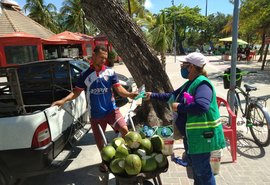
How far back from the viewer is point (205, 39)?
55.9m

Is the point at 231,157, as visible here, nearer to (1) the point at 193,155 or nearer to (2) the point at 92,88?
(1) the point at 193,155

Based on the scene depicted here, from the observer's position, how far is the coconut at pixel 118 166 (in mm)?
2316

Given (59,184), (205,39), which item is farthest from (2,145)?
(205,39)

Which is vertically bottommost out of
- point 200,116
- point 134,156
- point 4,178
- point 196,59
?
point 4,178

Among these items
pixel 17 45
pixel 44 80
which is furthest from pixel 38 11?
pixel 44 80

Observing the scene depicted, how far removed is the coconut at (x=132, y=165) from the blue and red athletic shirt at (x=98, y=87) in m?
1.27

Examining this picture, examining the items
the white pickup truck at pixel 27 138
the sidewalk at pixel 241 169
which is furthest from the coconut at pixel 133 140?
the sidewalk at pixel 241 169

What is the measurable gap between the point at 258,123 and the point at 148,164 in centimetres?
305

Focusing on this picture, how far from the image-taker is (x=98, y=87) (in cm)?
337

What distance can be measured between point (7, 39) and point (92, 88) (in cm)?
1605

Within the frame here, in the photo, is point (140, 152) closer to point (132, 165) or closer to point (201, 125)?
point (132, 165)

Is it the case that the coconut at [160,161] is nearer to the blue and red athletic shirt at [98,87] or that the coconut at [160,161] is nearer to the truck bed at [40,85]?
the blue and red athletic shirt at [98,87]

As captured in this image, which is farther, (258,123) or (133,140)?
(258,123)

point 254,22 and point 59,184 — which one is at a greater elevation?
point 254,22
